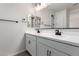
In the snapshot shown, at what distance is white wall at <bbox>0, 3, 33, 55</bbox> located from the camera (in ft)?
6.71

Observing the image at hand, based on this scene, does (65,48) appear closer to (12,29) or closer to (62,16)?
(62,16)

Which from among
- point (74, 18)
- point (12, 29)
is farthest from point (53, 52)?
point (12, 29)

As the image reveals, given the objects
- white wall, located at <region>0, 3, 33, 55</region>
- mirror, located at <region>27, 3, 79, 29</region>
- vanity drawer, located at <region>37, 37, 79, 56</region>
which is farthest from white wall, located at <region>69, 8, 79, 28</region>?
white wall, located at <region>0, 3, 33, 55</region>

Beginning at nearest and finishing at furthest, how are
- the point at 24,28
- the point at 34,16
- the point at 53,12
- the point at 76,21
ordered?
the point at 76,21, the point at 53,12, the point at 24,28, the point at 34,16

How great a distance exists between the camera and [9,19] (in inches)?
85.7

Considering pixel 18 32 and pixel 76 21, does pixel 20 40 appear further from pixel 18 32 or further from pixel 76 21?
pixel 76 21

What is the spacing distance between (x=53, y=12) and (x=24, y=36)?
1293mm

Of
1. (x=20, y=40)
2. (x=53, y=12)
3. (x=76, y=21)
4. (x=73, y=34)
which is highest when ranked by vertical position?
(x=53, y=12)

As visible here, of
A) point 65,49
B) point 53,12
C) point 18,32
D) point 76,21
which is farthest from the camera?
point 18,32

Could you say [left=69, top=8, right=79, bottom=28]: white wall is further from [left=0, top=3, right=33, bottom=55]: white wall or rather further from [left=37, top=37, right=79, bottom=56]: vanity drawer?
[left=0, top=3, right=33, bottom=55]: white wall

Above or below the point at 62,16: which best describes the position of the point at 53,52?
below

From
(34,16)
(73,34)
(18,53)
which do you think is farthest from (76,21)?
(18,53)

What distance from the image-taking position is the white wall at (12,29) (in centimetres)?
204

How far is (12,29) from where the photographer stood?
2.24 m
